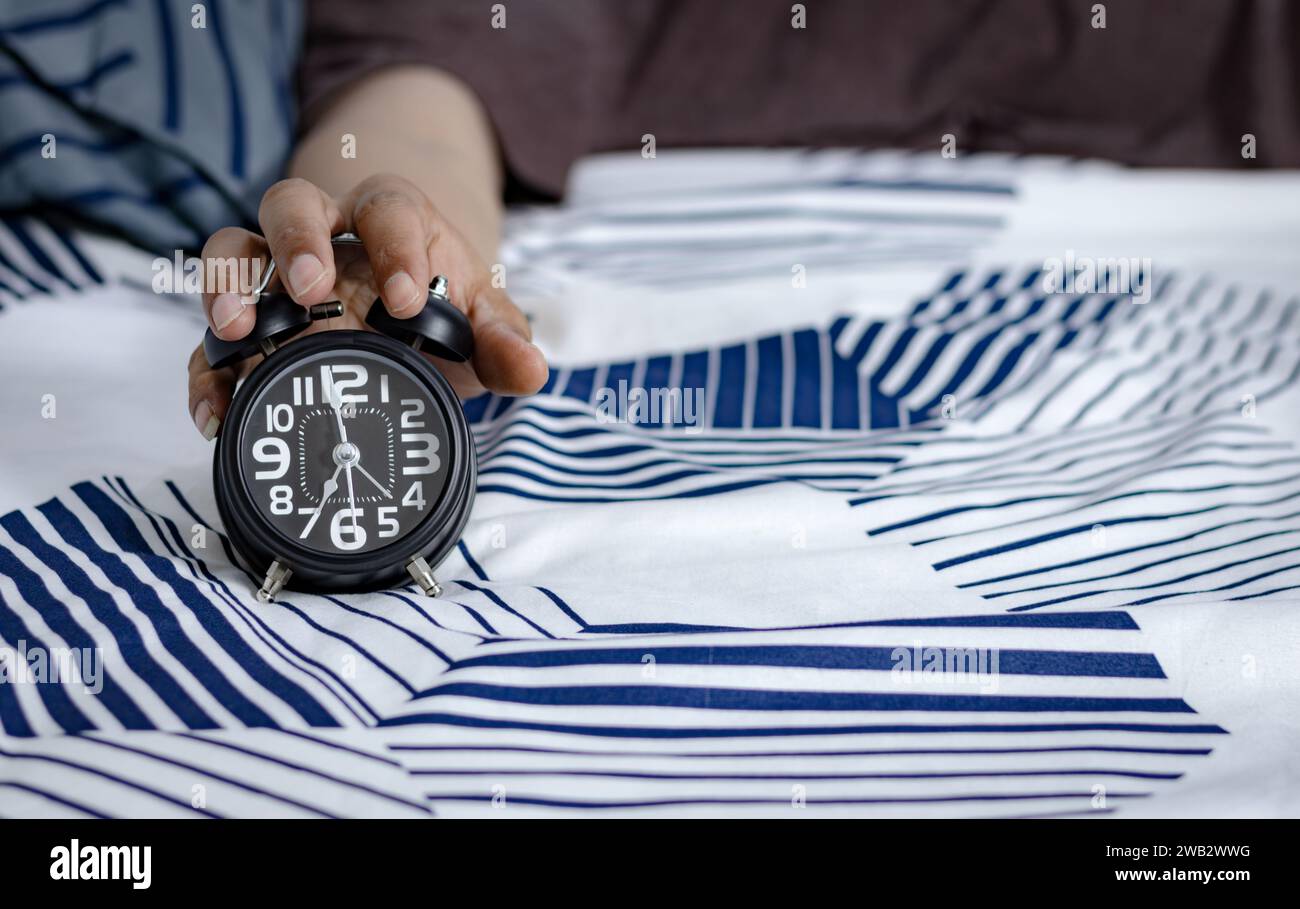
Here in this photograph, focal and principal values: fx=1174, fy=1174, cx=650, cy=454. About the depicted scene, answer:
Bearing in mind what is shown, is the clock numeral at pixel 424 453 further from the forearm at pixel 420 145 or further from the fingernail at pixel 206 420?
the forearm at pixel 420 145

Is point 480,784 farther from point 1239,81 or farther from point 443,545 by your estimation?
point 1239,81

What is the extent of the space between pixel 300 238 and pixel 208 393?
13 cm

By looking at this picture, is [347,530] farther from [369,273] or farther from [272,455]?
[369,273]

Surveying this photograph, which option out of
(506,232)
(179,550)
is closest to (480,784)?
(179,550)

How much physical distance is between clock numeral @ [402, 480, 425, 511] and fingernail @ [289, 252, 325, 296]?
0.47ft

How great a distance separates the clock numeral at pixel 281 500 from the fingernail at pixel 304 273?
13cm

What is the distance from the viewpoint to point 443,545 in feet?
2.53

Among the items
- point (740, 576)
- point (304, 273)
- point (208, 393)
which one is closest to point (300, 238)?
point (304, 273)

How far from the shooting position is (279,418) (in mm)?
765

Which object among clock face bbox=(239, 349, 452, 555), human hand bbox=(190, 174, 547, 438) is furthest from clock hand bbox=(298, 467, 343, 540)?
human hand bbox=(190, 174, 547, 438)

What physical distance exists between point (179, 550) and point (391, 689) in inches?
8.7

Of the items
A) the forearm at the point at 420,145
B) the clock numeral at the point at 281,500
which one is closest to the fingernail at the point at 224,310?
the clock numeral at the point at 281,500

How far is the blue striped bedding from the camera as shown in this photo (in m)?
0.62
